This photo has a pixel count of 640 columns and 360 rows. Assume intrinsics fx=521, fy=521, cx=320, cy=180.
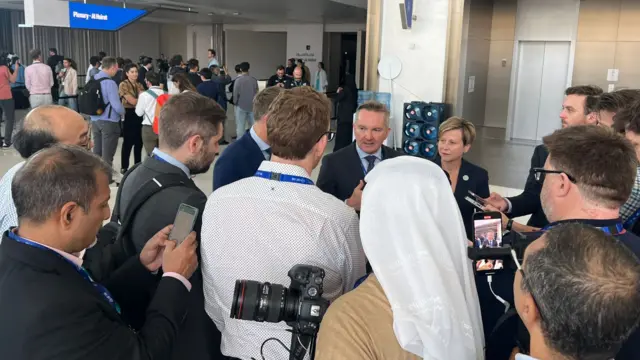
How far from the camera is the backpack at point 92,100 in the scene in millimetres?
6855

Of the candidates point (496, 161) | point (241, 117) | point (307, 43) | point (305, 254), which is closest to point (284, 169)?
point (305, 254)

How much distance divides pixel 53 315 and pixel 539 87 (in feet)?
37.5

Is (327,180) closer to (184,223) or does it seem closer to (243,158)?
(243,158)

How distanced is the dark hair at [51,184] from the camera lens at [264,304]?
494 millimetres

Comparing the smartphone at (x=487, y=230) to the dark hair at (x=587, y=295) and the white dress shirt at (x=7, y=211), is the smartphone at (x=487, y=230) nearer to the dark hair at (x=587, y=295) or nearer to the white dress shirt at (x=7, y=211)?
the dark hair at (x=587, y=295)

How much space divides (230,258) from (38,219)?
0.54 metres

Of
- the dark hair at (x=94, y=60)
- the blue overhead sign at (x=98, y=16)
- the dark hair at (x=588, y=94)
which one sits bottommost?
the dark hair at (x=588, y=94)

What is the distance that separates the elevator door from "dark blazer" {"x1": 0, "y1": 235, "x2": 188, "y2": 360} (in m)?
11.1

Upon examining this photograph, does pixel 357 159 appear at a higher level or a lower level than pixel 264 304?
higher

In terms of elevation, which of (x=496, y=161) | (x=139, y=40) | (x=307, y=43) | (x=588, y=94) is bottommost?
(x=496, y=161)

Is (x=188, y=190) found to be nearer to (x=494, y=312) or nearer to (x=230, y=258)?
Result: (x=230, y=258)

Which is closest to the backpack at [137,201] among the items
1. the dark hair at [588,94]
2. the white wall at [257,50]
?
the dark hair at [588,94]

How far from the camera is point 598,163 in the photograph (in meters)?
1.55

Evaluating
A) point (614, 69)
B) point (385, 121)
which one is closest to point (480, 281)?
point (385, 121)
